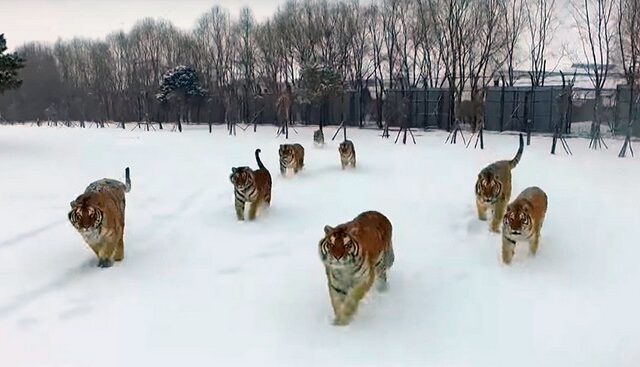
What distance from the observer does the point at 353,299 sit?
4633mm

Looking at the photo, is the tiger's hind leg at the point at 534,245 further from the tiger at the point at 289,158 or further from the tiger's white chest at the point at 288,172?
the tiger's white chest at the point at 288,172

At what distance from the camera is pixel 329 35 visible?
1355 inches

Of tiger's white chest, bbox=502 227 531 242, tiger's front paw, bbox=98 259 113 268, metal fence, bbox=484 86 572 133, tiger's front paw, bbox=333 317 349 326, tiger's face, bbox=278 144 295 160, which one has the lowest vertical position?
tiger's front paw, bbox=333 317 349 326

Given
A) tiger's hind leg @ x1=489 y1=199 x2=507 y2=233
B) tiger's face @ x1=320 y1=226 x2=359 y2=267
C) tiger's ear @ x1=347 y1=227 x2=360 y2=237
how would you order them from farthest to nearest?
tiger's hind leg @ x1=489 y1=199 x2=507 y2=233, tiger's ear @ x1=347 y1=227 x2=360 y2=237, tiger's face @ x1=320 y1=226 x2=359 y2=267

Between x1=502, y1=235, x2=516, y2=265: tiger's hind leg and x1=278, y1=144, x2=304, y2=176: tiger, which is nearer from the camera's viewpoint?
x1=502, y1=235, x2=516, y2=265: tiger's hind leg

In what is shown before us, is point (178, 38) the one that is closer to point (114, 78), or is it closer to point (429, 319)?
point (114, 78)

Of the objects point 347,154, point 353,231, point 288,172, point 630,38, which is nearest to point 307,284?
point 353,231

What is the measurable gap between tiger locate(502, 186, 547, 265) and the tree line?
56.5 ft

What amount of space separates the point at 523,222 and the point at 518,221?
6cm

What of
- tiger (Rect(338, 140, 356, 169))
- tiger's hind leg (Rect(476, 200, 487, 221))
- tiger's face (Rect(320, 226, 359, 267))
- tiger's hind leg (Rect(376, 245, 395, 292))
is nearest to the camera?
tiger's face (Rect(320, 226, 359, 267))

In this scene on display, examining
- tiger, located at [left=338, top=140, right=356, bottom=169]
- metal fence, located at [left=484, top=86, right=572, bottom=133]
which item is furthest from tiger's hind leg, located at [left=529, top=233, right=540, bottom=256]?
metal fence, located at [left=484, top=86, right=572, bottom=133]

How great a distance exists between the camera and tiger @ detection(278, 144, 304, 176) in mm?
11602

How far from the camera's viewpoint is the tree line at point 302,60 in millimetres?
28688

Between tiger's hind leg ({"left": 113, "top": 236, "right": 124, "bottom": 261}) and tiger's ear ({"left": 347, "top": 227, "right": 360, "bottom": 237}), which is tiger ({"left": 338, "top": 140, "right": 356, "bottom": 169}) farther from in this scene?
tiger's ear ({"left": 347, "top": 227, "right": 360, "bottom": 237})
